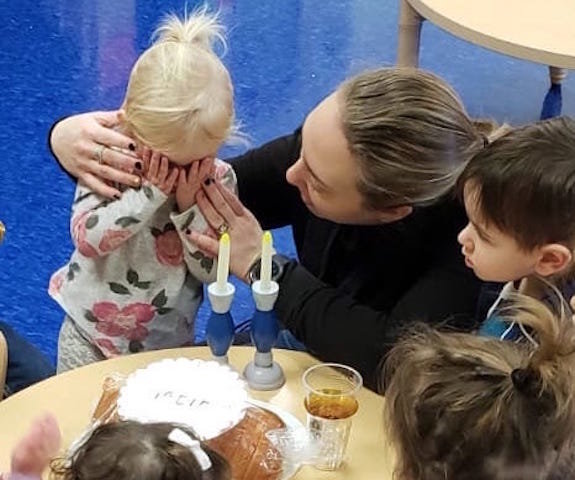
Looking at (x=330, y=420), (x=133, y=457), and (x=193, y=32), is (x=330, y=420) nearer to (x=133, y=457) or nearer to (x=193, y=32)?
(x=133, y=457)

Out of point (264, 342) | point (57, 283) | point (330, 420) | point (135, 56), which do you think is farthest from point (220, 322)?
point (135, 56)

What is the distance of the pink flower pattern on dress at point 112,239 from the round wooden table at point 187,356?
0.19m

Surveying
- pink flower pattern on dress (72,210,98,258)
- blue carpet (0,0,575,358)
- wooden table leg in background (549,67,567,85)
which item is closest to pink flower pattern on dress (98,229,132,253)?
pink flower pattern on dress (72,210,98,258)

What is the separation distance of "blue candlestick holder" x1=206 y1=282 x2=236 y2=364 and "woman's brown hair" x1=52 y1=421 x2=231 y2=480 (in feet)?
1.29

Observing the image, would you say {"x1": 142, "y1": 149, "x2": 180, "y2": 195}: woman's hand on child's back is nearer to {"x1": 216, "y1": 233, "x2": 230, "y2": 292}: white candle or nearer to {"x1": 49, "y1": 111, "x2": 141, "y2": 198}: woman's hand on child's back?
{"x1": 49, "y1": 111, "x2": 141, "y2": 198}: woman's hand on child's back

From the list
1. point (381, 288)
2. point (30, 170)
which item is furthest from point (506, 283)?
point (30, 170)

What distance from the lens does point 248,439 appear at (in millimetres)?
1153

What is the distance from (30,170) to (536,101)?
4.57 feet

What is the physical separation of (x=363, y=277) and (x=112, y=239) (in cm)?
33

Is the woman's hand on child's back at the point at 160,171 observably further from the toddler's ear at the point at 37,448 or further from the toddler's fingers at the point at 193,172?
the toddler's ear at the point at 37,448

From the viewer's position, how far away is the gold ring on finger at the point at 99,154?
1.50 m

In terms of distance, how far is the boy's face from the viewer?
1263 mm

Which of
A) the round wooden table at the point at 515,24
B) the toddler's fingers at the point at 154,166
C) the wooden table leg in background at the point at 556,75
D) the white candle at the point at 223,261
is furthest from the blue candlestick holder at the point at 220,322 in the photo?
the wooden table leg in background at the point at 556,75

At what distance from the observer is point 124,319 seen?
1566 mm
